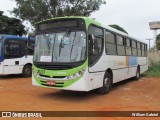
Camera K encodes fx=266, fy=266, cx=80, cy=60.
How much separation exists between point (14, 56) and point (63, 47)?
743 cm

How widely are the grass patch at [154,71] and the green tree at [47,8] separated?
1004 centimetres

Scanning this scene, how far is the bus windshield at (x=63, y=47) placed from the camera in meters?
8.83

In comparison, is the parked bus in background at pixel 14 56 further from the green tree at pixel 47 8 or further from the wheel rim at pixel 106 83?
the green tree at pixel 47 8

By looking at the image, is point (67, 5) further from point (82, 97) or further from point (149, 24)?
point (82, 97)

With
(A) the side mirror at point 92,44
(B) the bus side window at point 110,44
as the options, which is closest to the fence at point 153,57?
(B) the bus side window at point 110,44

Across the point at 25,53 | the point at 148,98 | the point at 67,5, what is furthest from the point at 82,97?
the point at 67,5

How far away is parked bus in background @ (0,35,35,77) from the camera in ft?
49.5

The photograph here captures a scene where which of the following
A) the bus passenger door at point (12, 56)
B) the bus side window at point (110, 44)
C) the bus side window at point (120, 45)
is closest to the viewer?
the bus side window at point (110, 44)

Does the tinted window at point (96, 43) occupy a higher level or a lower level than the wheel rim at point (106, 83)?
higher

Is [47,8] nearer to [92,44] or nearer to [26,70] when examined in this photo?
[26,70]

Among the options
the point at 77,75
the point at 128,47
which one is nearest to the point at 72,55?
the point at 77,75

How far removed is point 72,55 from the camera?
8.83m

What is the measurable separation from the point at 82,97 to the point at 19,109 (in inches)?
116

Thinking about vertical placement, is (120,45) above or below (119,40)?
below
